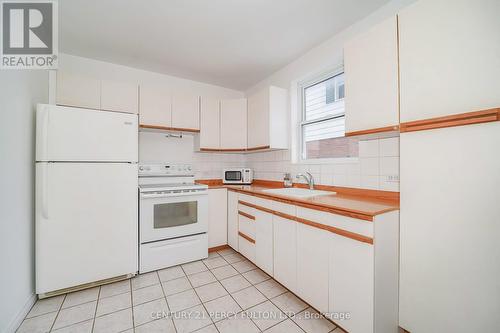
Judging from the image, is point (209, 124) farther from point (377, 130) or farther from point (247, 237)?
point (377, 130)

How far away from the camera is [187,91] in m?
3.27

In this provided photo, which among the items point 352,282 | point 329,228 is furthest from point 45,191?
point 352,282

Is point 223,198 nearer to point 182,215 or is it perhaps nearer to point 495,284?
point 182,215

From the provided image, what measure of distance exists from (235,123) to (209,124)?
40cm

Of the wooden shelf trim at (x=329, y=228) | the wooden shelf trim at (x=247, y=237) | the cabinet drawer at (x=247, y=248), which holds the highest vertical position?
the wooden shelf trim at (x=329, y=228)

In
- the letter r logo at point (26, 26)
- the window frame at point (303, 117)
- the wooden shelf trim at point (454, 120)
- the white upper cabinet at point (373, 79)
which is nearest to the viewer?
the wooden shelf trim at point (454, 120)

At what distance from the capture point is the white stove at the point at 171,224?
7.41 ft

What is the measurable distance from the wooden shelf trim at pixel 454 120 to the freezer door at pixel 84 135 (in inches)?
94.3

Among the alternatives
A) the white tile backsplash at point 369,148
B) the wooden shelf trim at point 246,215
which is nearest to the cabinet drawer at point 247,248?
the wooden shelf trim at point 246,215

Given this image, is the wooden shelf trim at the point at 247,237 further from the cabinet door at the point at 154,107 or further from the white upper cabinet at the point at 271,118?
the cabinet door at the point at 154,107

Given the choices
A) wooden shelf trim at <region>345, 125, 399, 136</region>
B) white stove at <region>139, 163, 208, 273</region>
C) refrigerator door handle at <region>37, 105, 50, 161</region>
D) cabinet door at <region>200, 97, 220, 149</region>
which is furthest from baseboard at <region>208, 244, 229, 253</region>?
wooden shelf trim at <region>345, 125, 399, 136</region>

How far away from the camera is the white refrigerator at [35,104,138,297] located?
178 cm

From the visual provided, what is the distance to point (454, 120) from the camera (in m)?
1.12

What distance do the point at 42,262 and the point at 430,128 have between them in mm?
3099
